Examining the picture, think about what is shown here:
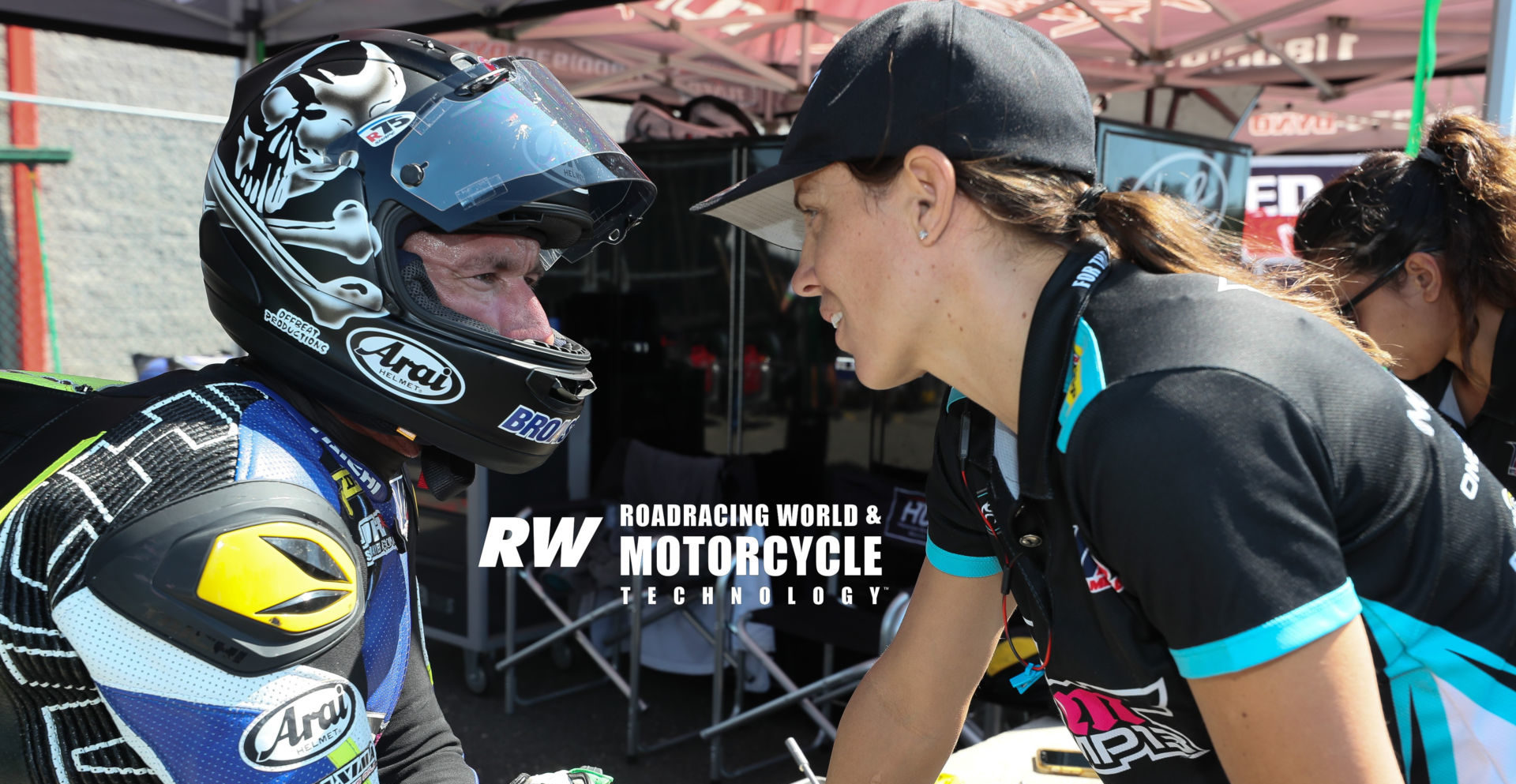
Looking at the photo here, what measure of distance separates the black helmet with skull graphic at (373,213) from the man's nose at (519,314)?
66 mm

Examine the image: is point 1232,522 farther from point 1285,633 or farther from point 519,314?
point 519,314

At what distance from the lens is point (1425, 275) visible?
2.05 meters

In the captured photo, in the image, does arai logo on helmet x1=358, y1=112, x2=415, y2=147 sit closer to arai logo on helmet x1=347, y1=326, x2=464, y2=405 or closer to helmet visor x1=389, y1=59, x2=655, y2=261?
helmet visor x1=389, y1=59, x2=655, y2=261

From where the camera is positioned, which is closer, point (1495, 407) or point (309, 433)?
point (309, 433)

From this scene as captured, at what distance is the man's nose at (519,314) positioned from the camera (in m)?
1.48

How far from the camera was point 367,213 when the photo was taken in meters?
1.33

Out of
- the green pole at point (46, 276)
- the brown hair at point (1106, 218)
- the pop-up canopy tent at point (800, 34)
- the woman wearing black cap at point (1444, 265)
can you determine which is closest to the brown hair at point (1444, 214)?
the woman wearing black cap at point (1444, 265)

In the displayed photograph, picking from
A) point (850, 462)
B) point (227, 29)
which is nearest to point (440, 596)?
point (850, 462)

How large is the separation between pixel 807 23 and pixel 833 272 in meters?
4.88

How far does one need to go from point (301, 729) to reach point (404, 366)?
1.62ft

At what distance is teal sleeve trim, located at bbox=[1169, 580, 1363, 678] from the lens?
809mm

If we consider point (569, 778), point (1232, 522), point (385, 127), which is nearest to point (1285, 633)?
point (1232, 522)

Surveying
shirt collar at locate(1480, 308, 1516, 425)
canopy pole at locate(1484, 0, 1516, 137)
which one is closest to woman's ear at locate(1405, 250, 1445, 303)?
shirt collar at locate(1480, 308, 1516, 425)

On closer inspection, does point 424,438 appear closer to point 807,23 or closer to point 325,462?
point 325,462
